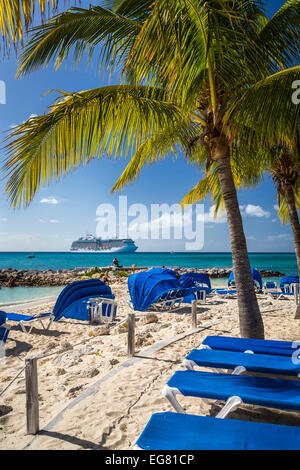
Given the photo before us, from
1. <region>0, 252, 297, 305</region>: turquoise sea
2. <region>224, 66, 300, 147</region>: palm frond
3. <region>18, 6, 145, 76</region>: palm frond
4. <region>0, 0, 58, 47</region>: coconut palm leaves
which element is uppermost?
<region>18, 6, 145, 76</region>: palm frond

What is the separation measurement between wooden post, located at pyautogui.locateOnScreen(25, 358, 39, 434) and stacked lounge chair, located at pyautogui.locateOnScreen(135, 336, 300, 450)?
49.5 inches

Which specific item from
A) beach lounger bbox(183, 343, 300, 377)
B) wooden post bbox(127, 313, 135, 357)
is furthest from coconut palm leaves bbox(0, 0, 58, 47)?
wooden post bbox(127, 313, 135, 357)

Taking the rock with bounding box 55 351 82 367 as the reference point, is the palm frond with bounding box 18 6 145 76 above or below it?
above

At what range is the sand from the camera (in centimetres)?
271

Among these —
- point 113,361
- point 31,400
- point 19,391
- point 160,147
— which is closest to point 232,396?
point 31,400

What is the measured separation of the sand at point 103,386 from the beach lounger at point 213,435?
2.56 feet

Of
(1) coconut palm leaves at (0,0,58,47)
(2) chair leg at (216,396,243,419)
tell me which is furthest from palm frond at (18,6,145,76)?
(2) chair leg at (216,396,243,419)

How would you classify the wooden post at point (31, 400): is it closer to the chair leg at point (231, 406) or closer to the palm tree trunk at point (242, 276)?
the chair leg at point (231, 406)

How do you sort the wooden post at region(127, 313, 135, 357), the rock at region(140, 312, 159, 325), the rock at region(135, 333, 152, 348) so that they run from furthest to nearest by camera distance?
the rock at region(140, 312, 159, 325), the rock at region(135, 333, 152, 348), the wooden post at region(127, 313, 135, 357)

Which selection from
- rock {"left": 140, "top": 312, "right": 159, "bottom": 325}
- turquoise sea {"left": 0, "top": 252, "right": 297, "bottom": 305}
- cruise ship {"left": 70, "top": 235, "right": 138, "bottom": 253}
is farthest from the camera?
cruise ship {"left": 70, "top": 235, "right": 138, "bottom": 253}

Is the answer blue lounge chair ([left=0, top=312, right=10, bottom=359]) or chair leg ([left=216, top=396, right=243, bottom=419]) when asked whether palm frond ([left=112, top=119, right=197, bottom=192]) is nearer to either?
blue lounge chair ([left=0, top=312, right=10, bottom=359])

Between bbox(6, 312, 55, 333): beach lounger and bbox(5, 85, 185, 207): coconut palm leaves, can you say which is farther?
bbox(6, 312, 55, 333): beach lounger

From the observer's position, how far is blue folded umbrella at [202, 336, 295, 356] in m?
3.50

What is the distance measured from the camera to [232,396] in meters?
2.35
